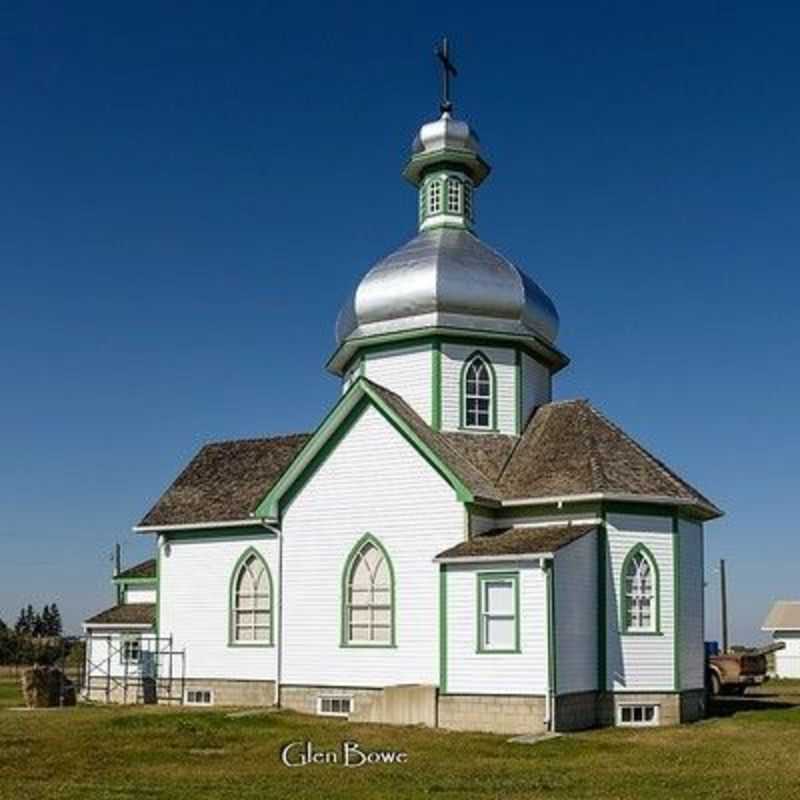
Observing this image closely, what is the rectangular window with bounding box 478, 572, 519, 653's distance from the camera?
25.5 metres

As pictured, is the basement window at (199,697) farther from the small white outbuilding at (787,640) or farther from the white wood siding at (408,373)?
the small white outbuilding at (787,640)

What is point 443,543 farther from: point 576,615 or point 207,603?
point 207,603

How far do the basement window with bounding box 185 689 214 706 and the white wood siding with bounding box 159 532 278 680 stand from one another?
0.40 meters

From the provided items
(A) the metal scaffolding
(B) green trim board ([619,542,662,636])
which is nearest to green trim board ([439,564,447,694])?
→ (B) green trim board ([619,542,662,636])

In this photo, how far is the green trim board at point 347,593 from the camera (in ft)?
91.4

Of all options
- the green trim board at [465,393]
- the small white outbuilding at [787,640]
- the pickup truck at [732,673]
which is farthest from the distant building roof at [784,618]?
the green trim board at [465,393]

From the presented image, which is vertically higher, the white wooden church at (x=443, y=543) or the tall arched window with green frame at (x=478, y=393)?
the tall arched window with green frame at (x=478, y=393)

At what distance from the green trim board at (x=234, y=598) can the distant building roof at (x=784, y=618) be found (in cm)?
3808

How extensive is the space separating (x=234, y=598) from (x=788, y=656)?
1515 inches

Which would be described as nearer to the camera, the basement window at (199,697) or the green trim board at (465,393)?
the green trim board at (465,393)

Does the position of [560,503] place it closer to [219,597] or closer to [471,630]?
[471,630]

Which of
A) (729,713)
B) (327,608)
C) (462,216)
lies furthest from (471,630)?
(462,216)

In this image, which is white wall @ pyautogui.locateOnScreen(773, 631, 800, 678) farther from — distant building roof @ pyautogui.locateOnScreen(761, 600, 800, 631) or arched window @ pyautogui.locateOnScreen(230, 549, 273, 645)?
arched window @ pyautogui.locateOnScreen(230, 549, 273, 645)

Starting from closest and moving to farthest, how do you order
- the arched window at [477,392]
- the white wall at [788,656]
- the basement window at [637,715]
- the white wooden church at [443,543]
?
the white wooden church at [443,543], the basement window at [637,715], the arched window at [477,392], the white wall at [788,656]
